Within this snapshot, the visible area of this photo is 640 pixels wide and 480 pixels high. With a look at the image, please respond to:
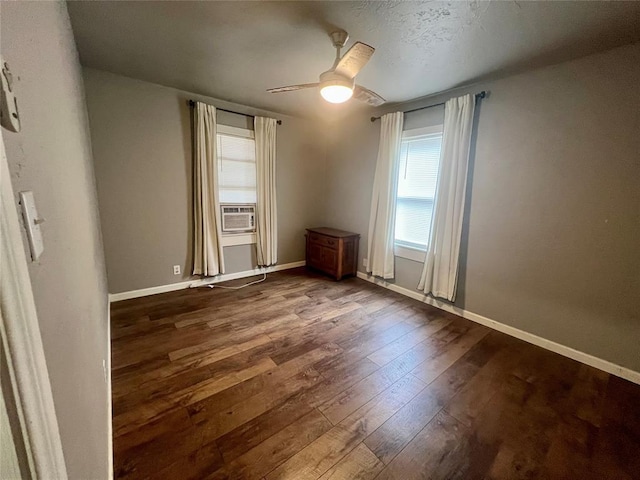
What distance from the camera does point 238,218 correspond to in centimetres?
372

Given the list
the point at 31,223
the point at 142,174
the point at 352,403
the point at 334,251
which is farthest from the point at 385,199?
the point at 31,223

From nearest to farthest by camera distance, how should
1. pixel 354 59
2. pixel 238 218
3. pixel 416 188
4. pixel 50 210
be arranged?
1. pixel 50 210
2. pixel 354 59
3. pixel 416 188
4. pixel 238 218

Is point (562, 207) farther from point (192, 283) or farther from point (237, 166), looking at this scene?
point (192, 283)

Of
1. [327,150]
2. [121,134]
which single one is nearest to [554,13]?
[327,150]

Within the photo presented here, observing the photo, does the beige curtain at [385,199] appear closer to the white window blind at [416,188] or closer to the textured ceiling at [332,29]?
the white window blind at [416,188]

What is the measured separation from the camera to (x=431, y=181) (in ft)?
10.3

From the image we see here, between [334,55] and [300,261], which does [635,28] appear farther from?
[300,261]

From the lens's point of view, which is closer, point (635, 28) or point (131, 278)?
point (635, 28)

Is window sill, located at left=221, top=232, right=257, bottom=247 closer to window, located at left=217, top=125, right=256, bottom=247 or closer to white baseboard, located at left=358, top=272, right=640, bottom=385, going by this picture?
window, located at left=217, top=125, right=256, bottom=247

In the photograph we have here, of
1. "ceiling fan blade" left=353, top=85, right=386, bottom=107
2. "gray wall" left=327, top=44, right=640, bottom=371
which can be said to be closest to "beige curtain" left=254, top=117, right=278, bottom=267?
"ceiling fan blade" left=353, top=85, right=386, bottom=107

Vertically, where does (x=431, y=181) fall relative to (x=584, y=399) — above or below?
above

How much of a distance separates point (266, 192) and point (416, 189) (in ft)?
6.90

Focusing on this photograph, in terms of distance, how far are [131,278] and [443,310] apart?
3.70 metres

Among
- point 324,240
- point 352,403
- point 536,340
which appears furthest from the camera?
point 324,240
